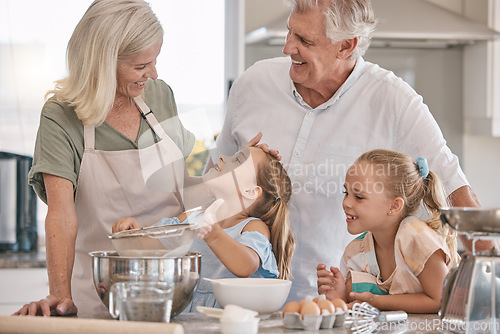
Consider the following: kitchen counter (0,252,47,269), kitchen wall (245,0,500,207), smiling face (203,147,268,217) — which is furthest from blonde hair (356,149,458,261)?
kitchen wall (245,0,500,207)

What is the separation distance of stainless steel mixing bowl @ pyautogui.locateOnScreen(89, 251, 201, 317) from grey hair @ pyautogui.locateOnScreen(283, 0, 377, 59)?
841 millimetres

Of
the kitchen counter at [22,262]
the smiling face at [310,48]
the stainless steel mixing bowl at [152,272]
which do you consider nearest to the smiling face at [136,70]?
the smiling face at [310,48]

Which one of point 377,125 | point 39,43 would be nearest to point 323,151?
point 377,125

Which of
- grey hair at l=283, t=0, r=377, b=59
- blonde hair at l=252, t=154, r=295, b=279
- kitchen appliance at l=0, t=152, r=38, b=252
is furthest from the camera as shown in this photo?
kitchen appliance at l=0, t=152, r=38, b=252

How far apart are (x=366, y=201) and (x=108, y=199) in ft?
2.10

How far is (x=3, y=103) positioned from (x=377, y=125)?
2217mm

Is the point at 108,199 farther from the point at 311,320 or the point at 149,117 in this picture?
the point at 311,320

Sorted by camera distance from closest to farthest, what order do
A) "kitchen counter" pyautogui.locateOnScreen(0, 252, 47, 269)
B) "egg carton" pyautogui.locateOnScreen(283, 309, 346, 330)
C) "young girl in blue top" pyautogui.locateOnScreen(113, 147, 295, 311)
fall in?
"egg carton" pyautogui.locateOnScreen(283, 309, 346, 330) < "young girl in blue top" pyautogui.locateOnScreen(113, 147, 295, 311) < "kitchen counter" pyautogui.locateOnScreen(0, 252, 47, 269)

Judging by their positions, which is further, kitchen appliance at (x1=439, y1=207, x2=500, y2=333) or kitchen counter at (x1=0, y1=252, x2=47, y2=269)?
kitchen counter at (x1=0, y1=252, x2=47, y2=269)

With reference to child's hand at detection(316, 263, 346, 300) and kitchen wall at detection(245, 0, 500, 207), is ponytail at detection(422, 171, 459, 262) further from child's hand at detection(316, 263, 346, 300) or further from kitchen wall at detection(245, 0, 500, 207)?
kitchen wall at detection(245, 0, 500, 207)

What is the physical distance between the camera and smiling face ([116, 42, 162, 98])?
4.99ft

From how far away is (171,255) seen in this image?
1251 millimetres

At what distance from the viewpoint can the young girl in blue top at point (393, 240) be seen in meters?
1.38

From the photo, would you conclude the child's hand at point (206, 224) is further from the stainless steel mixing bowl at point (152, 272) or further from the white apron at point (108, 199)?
the white apron at point (108, 199)
